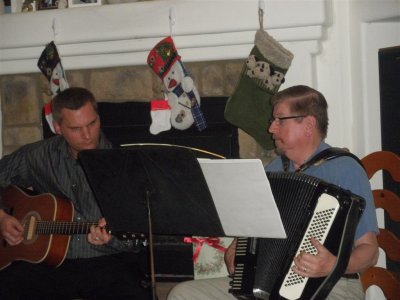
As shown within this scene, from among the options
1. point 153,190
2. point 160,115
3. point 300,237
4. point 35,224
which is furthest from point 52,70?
point 300,237

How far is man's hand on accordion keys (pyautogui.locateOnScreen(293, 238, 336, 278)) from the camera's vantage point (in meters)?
1.68

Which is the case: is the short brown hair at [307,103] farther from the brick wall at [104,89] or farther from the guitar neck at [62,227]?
the guitar neck at [62,227]

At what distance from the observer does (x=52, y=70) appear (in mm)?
2959

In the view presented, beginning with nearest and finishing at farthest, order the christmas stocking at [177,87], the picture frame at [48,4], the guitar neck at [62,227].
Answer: the guitar neck at [62,227] < the christmas stocking at [177,87] < the picture frame at [48,4]

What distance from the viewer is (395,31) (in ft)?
8.66

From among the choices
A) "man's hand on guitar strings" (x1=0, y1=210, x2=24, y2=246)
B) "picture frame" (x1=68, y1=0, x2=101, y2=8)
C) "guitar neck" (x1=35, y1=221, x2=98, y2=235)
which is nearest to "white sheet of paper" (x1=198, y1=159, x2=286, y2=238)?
"guitar neck" (x1=35, y1=221, x2=98, y2=235)

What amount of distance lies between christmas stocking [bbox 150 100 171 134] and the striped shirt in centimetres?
28

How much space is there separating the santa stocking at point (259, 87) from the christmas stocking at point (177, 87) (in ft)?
0.56

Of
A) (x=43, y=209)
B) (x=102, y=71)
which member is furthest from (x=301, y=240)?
(x=102, y=71)

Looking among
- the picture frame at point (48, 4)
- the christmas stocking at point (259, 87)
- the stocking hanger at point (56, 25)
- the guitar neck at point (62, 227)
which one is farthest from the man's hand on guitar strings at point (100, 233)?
the picture frame at point (48, 4)

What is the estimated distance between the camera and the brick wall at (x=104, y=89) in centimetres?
279

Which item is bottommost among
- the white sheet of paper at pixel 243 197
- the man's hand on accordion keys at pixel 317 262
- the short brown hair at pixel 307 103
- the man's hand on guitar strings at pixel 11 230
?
the man's hand on guitar strings at pixel 11 230

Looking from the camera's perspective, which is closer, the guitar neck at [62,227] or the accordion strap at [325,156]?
the accordion strap at [325,156]

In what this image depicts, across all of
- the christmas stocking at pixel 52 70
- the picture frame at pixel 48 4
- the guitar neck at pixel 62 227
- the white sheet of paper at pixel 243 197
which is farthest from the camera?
the picture frame at pixel 48 4
